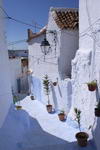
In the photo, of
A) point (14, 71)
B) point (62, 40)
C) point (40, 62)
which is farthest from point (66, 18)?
point (14, 71)

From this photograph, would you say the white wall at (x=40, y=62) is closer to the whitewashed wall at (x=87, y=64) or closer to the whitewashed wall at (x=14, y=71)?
the whitewashed wall at (x=87, y=64)

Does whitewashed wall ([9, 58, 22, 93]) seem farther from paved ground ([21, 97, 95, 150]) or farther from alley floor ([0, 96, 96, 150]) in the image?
alley floor ([0, 96, 96, 150])

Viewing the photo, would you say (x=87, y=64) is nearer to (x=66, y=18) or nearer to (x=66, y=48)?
(x=66, y=48)

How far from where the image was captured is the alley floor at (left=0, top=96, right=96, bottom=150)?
6.12m

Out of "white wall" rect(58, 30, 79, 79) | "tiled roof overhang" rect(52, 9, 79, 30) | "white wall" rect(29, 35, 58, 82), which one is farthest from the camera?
"white wall" rect(29, 35, 58, 82)

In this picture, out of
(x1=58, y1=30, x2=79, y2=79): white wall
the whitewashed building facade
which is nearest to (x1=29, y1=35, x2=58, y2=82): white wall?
the whitewashed building facade

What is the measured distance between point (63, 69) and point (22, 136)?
468 cm

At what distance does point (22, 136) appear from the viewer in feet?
24.8

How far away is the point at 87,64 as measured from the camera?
23.6 feet

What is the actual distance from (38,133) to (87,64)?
393 centimetres

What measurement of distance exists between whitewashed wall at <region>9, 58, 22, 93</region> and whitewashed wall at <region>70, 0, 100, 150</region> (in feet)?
38.2

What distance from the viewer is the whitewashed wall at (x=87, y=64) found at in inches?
250

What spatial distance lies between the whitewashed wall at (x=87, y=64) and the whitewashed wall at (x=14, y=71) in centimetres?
1163

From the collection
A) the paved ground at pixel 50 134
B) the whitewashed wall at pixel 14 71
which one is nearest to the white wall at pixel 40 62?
the paved ground at pixel 50 134
